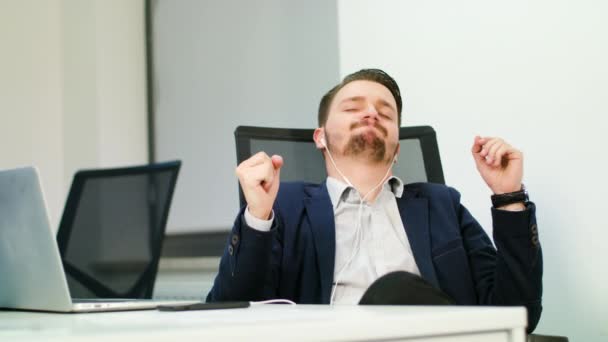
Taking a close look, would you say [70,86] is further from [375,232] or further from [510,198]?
[510,198]

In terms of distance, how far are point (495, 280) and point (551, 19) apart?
0.85 meters

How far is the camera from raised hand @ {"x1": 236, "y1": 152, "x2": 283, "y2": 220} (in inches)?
49.8

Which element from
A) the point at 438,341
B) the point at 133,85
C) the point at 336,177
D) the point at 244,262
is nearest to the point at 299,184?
the point at 336,177

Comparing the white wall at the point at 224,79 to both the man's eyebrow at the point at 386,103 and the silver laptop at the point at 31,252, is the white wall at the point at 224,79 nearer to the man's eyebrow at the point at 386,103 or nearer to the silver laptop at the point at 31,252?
the man's eyebrow at the point at 386,103

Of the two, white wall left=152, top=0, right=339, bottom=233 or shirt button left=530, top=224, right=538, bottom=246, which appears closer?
shirt button left=530, top=224, right=538, bottom=246

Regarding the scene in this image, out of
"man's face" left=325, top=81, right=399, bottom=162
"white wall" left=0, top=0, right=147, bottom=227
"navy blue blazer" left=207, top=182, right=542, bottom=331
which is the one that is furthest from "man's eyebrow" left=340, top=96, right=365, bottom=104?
"white wall" left=0, top=0, right=147, bottom=227

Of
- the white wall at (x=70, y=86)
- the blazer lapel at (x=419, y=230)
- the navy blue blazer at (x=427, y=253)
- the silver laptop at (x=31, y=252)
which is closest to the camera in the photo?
the silver laptop at (x=31, y=252)

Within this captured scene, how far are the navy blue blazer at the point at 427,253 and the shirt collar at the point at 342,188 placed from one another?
0.8 inches

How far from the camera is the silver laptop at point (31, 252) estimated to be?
3.07 feet

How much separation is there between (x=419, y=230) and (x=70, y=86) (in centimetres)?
240

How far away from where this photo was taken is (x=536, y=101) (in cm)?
202

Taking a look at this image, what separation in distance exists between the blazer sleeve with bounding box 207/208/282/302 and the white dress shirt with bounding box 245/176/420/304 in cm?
24

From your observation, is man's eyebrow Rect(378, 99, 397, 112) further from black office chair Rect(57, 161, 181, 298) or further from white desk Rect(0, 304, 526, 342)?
white desk Rect(0, 304, 526, 342)

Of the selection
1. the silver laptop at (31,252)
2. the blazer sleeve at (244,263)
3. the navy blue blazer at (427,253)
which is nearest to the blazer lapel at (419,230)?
the navy blue blazer at (427,253)
